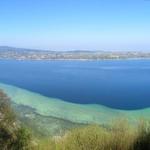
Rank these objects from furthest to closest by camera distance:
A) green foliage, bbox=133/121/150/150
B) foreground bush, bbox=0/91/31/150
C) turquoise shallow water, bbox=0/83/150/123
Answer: turquoise shallow water, bbox=0/83/150/123, foreground bush, bbox=0/91/31/150, green foliage, bbox=133/121/150/150

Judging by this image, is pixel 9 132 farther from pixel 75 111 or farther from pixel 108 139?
pixel 75 111

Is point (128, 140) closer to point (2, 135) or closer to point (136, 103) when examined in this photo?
point (2, 135)

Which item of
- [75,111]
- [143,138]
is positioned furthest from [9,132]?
[75,111]

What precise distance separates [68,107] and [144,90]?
12976mm

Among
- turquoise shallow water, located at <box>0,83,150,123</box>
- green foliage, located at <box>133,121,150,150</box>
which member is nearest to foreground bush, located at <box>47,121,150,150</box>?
green foliage, located at <box>133,121,150,150</box>

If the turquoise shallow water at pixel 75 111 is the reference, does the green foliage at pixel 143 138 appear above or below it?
above

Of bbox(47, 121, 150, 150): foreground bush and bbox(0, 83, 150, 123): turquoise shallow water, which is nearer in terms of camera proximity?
bbox(47, 121, 150, 150): foreground bush

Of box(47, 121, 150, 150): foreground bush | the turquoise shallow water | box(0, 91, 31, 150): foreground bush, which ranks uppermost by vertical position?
box(47, 121, 150, 150): foreground bush

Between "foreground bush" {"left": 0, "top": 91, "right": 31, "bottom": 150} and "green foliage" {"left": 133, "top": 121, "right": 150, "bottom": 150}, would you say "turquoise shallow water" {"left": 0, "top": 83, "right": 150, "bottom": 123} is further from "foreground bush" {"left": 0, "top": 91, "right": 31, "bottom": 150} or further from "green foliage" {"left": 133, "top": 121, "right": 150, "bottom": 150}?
"green foliage" {"left": 133, "top": 121, "right": 150, "bottom": 150}

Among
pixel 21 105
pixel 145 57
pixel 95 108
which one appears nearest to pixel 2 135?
pixel 21 105

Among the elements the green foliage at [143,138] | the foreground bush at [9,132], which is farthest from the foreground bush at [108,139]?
the foreground bush at [9,132]

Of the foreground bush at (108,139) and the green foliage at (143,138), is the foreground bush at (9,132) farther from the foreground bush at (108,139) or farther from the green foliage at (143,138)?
the green foliage at (143,138)

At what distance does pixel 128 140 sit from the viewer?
363 cm

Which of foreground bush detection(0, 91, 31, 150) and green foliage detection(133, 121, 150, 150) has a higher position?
green foliage detection(133, 121, 150, 150)
